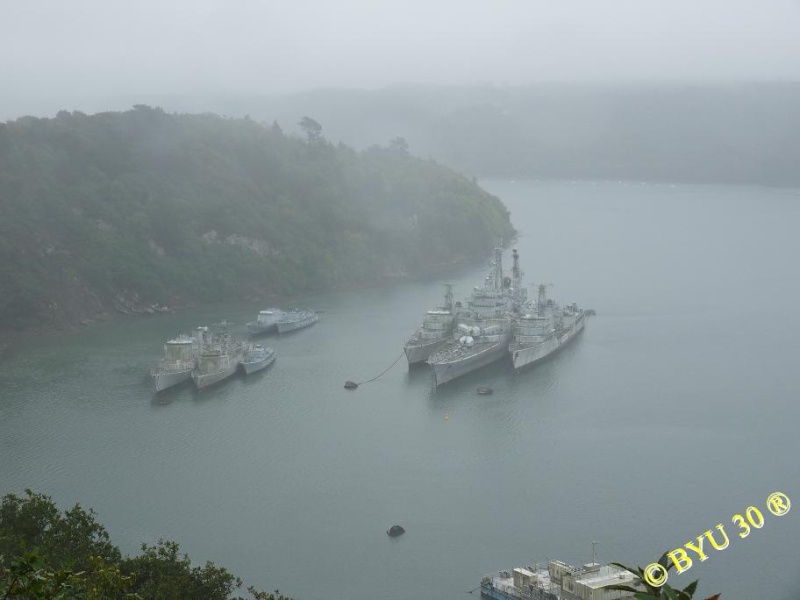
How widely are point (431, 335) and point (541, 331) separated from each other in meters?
2.78

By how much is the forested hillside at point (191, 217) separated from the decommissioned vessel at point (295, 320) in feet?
15.4

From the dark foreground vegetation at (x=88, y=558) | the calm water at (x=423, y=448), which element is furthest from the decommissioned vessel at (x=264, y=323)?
the dark foreground vegetation at (x=88, y=558)

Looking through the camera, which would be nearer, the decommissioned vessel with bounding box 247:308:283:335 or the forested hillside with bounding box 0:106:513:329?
the decommissioned vessel with bounding box 247:308:283:335

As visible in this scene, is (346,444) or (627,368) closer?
(346,444)

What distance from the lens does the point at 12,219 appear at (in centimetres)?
3400

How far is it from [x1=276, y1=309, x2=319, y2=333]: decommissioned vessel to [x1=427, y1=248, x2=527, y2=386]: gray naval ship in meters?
4.76

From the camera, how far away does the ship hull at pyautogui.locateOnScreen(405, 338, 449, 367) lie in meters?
26.6

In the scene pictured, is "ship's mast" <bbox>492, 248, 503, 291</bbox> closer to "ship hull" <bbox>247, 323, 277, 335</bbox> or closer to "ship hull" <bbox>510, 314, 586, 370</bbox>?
"ship hull" <bbox>510, 314, 586, 370</bbox>

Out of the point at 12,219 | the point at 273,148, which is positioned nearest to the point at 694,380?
the point at 12,219

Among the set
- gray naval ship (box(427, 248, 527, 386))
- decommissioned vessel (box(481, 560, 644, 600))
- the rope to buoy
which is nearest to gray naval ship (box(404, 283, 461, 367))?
gray naval ship (box(427, 248, 527, 386))

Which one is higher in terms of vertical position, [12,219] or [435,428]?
[12,219]

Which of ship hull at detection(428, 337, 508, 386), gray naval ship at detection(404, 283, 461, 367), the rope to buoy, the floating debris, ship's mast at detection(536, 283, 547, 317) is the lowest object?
the floating debris

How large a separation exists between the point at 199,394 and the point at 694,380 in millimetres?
10962

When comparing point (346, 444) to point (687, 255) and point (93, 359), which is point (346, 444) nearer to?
point (93, 359)
